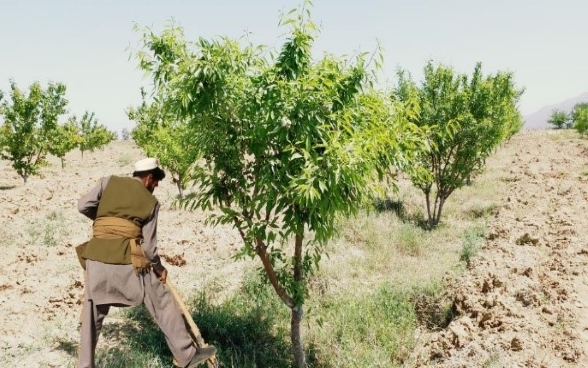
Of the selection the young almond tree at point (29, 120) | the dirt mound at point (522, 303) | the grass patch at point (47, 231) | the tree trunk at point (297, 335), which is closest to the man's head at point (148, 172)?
the tree trunk at point (297, 335)

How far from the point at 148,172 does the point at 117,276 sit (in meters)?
0.97

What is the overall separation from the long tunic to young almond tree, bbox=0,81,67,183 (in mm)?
18178

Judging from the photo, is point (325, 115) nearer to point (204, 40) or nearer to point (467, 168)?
point (204, 40)

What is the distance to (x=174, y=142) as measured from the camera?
12.8 meters

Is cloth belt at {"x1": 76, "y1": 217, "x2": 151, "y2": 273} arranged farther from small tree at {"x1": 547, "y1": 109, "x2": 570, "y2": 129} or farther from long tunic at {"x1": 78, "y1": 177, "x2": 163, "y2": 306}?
small tree at {"x1": 547, "y1": 109, "x2": 570, "y2": 129}

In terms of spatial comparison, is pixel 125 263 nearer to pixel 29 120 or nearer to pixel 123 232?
pixel 123 232

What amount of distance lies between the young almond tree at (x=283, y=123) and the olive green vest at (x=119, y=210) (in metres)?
0.54

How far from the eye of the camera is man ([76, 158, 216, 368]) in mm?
3600

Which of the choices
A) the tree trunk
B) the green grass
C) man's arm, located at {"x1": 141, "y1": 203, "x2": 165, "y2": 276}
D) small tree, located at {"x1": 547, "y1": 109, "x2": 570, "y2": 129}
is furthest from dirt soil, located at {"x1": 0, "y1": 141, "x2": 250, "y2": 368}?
small tree, located at {"x1": 547, "y1": 109, "x2": 570, "y2": 129}

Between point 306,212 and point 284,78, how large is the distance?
4.28 ft

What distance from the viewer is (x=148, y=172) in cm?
380

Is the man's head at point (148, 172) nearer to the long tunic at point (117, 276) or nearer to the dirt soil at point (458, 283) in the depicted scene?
the long tunic at point (117, 276)

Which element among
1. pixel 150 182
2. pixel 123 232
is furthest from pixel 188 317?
pixel 150 182

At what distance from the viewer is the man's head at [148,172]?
148 inches
